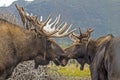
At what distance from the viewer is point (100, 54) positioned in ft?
46.6

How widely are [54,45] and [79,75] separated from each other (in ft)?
34.6

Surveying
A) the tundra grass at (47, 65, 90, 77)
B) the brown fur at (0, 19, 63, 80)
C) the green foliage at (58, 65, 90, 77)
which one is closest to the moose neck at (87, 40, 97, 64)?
the brown fur at (0, 19, 63, 80)

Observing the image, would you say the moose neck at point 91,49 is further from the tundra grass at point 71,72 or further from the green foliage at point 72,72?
the green foliage at point 72,72

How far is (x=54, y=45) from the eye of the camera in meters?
13.7

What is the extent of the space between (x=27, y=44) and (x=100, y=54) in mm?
2454

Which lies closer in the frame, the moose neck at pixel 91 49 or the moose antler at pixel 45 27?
the moose antler at pixel 45 27

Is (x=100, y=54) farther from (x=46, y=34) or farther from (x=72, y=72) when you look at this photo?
(x=72, y=72)

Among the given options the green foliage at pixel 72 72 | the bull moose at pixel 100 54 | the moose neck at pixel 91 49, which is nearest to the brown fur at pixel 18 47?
the bull moose at pixel 100 54

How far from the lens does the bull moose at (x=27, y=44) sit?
482 inches

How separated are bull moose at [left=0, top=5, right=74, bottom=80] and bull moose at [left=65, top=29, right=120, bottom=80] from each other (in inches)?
49.6

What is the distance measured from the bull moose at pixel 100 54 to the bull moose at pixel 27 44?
1261 mm

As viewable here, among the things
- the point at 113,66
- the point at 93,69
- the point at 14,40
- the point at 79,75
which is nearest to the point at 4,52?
the point at 14,40

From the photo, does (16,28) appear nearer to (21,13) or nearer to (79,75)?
(21,13)

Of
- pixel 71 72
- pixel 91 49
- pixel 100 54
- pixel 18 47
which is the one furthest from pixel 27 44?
pixel 71 72
